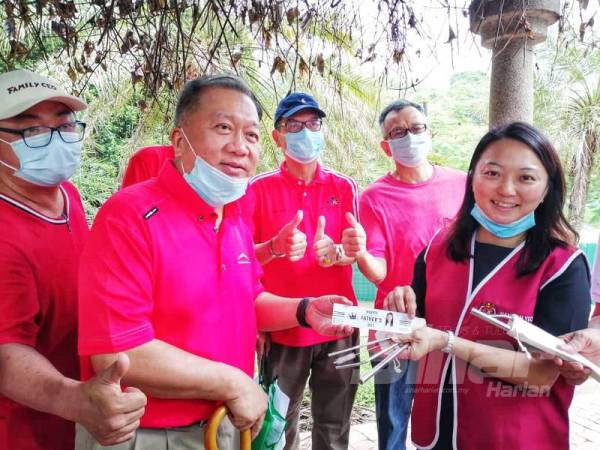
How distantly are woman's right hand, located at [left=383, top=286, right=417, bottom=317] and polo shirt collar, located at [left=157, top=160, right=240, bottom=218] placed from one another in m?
0.86

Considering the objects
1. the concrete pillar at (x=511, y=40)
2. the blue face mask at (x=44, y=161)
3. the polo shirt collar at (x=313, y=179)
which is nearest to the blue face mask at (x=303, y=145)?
the polo shirt collar at (x=313, y=179)

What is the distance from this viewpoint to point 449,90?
24.9 m

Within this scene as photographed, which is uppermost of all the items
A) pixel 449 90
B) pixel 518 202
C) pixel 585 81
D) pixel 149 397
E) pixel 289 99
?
pixel 449 90

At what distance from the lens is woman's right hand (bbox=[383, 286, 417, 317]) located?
2.00m

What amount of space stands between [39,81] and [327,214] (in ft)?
6.01

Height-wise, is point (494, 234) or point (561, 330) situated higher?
point (494, 234)

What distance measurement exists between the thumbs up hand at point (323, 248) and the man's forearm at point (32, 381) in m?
1.60

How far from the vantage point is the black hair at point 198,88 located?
73.2 inches

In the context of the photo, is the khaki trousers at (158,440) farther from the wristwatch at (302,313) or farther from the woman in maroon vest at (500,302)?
the woman in maroon vest at (500,302)

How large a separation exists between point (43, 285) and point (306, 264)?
5.42 ft

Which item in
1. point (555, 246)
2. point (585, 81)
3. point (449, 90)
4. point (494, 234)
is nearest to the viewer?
point (555, 246)

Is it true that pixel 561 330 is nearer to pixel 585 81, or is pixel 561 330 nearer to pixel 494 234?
pixel 494 234

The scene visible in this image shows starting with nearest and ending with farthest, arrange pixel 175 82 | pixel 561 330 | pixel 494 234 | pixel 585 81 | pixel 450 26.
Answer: pixel 561 330 < pixel 494 234 < pixel 450 26 < pixel 175 82 < pixel 585 81

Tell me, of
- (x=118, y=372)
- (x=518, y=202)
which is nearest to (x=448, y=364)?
(x=518, y=202)
